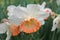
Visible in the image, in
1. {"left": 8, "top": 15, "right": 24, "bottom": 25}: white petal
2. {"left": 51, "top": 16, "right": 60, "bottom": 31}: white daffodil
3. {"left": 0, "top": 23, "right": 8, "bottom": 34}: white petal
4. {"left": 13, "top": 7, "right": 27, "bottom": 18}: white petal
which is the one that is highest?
{"left": 13, "top": 7, "right": 27, "bottom": 18}: white petal

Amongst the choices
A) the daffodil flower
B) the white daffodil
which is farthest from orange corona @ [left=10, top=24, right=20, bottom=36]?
the white daffodil

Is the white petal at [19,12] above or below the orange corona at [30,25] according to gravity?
above

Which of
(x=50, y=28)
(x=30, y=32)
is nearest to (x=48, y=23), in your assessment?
(x=50, y=28)

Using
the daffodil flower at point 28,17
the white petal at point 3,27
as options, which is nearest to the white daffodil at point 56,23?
the daffodil flower at point 28,17

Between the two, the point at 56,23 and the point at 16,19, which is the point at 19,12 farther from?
the point at 56,23

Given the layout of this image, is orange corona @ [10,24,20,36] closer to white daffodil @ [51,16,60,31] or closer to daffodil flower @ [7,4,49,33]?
daffodil flower @ [7,4,49,33]

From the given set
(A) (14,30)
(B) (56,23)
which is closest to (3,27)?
(A) (14,30)

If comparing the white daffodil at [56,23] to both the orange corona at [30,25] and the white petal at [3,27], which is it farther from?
the white petal at [3,27]

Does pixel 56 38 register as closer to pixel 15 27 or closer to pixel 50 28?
pixel 50 28
